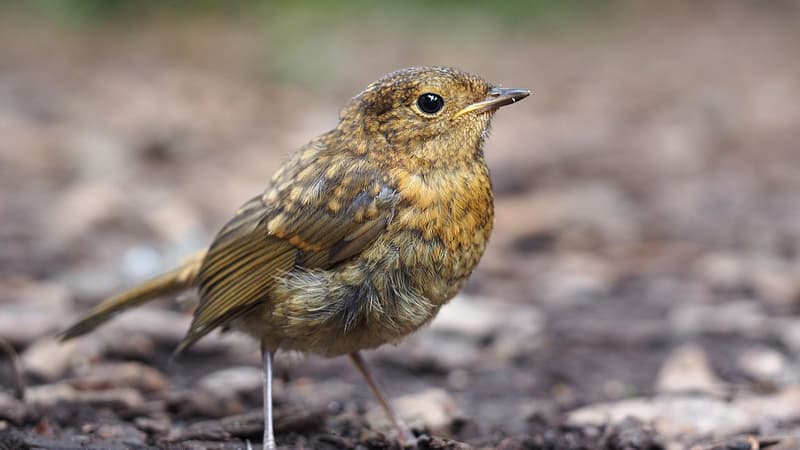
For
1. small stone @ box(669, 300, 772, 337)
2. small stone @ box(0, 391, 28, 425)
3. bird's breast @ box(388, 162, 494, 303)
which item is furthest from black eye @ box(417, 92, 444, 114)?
small stone @ box(669, 300, 772, 337)

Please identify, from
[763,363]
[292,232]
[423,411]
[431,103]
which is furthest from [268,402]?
[763,363]

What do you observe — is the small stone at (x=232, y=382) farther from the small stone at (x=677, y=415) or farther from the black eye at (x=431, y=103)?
the black eye at (x=431, y=103)

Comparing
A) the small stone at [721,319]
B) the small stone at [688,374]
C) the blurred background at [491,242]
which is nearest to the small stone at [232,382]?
the blurred background at [491,242]

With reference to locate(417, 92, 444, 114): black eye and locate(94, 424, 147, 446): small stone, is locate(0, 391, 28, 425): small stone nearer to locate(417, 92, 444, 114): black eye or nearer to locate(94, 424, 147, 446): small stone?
locate(94, 424, 147, 446): small stone

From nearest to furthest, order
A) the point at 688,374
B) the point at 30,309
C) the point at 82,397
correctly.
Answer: the point at 82,397 < the point at 688,374 < the point at 30,309

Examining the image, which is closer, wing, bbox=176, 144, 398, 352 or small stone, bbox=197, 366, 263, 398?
wing, bbox=176, 144, 398, 352

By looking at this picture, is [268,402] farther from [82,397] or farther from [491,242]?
[491,242]
